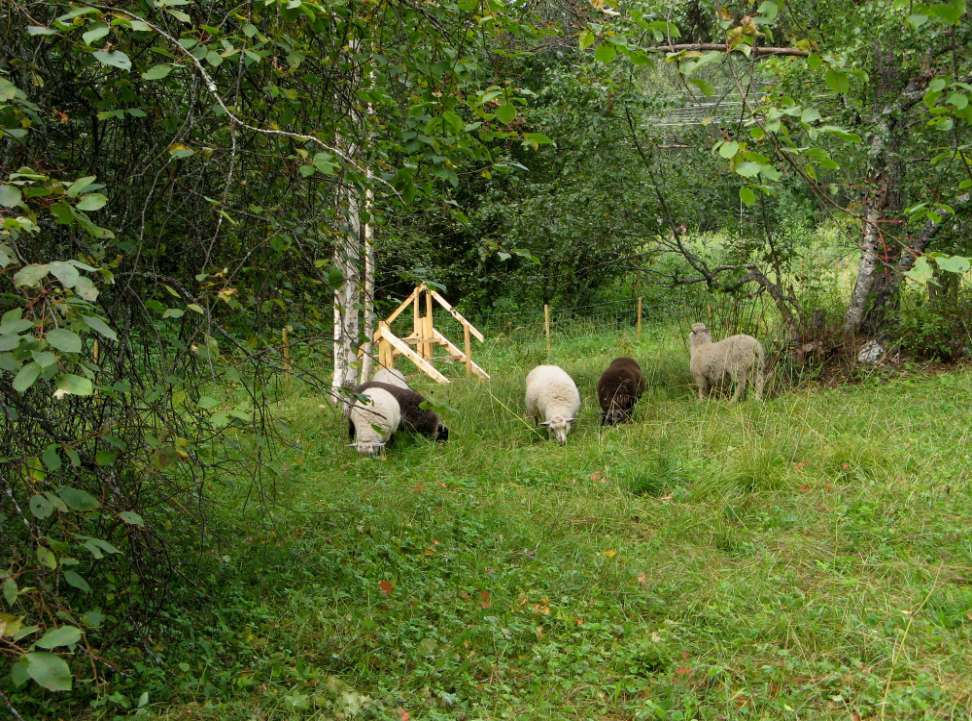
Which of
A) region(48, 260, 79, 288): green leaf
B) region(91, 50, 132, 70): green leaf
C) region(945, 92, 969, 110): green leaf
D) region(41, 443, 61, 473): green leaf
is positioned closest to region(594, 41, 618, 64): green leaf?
region(945, 92, 969, 110): green leaf

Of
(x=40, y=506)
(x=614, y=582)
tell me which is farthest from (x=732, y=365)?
(x=40, y=506)

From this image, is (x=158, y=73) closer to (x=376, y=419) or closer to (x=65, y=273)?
(x=65, y=273)

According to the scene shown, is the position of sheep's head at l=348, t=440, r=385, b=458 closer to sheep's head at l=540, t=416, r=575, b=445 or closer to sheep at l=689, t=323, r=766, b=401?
sheep's head at l=540, t=416, r=575, b=445

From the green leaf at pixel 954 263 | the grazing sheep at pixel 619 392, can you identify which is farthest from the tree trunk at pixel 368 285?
the grazing sheep at pixel 619 392

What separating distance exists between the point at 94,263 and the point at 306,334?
2.28 meters

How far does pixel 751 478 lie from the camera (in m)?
8.39

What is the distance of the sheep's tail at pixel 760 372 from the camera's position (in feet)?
39.4

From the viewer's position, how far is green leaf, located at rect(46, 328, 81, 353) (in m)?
2.41

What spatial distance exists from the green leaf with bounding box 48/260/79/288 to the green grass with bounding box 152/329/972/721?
115 inches

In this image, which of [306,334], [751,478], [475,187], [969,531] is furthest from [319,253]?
[475,187]

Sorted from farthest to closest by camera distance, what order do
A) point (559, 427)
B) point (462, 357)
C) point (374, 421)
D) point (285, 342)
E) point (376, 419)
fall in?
point (462, 357) < point (559, 427) < point (376, 419) < point (374, 421) < point (285, 342)

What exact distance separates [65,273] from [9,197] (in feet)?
1.50

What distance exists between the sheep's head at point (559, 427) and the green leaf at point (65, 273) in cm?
885

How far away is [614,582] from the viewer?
21.0 feet
